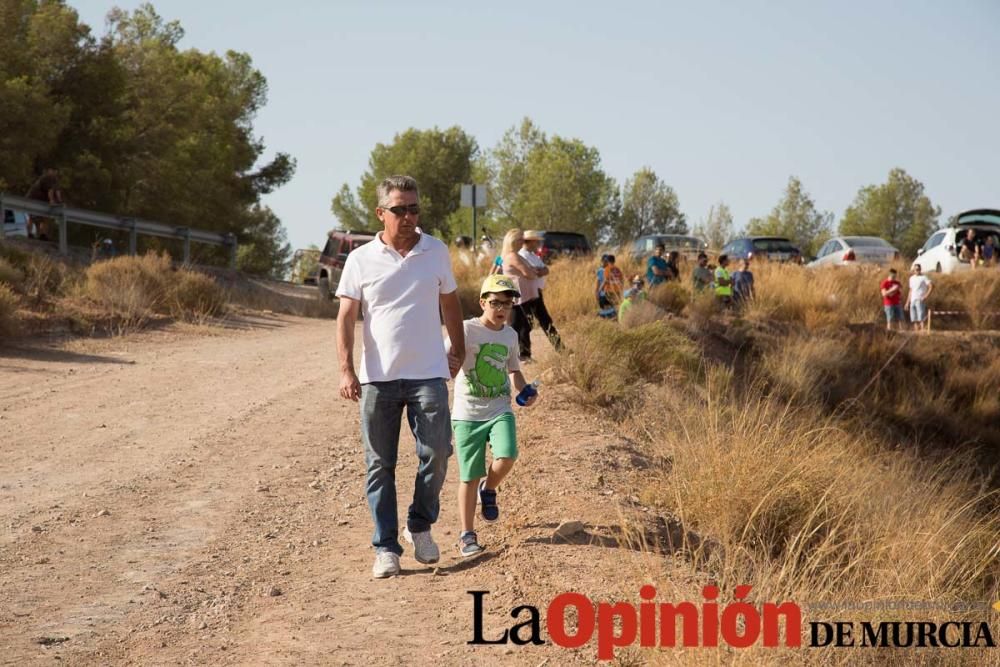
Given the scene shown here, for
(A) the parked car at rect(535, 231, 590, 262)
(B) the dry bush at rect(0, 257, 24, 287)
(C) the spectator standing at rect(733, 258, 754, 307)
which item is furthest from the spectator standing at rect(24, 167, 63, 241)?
(C) the spectator standing at rect(733, 258, 754, 307)

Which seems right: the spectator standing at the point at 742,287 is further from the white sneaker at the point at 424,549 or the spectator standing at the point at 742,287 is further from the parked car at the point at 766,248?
the white sneaker at the point at 424,549

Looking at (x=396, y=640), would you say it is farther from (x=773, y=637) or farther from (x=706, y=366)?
(x=706, y=366)

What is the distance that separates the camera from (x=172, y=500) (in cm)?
845

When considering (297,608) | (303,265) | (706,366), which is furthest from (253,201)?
(297,608)

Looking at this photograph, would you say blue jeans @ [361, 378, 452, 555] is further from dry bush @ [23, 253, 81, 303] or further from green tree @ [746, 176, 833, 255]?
green tree @ [746, 176, 833, 255]

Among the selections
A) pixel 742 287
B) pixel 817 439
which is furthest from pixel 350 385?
pixel 742 287

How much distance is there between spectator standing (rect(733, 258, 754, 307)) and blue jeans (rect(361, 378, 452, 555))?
1779cm

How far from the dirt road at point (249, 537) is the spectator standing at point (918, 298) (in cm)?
1397

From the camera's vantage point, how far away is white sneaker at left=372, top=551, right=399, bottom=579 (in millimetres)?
6738

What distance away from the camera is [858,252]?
32375 millimetres

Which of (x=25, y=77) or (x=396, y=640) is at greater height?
(x=25, y=77)

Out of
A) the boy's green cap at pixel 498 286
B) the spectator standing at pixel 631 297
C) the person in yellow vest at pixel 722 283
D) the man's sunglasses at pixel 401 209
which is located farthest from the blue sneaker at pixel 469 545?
the person in yellow vest at pixel 722 283

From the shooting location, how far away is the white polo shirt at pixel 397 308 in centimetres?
655

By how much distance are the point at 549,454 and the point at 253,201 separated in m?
42.5
